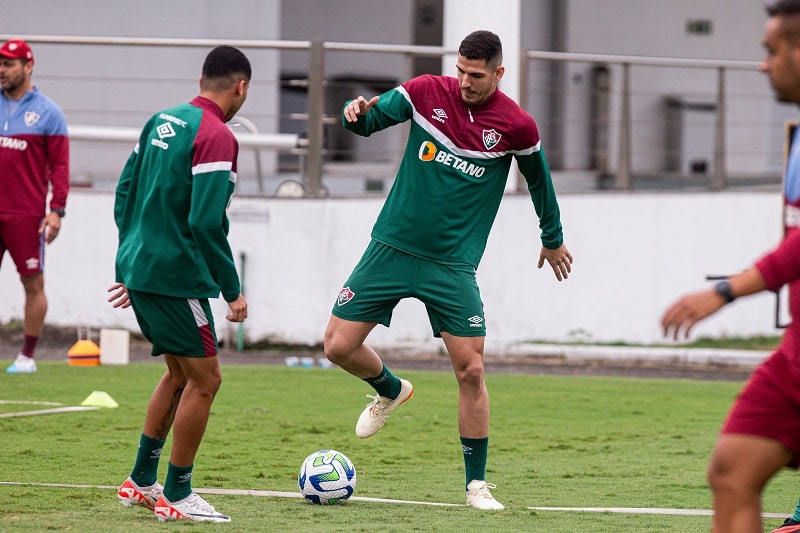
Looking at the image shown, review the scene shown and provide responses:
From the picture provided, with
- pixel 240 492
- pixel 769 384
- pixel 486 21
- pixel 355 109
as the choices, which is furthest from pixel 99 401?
pixel 486 21

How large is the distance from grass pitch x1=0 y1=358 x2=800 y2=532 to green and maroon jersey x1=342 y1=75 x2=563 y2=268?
136 cm

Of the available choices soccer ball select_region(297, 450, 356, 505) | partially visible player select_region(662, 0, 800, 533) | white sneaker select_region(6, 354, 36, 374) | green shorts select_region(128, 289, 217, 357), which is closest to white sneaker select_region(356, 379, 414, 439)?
soccer ball select_region(297, 450, 356, 505)

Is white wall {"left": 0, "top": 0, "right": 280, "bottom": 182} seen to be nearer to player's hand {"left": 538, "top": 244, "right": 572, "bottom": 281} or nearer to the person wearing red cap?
the person wearing red cap

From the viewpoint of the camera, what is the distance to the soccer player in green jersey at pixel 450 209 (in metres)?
6.70

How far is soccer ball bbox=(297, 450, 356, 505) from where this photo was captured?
6.39 m

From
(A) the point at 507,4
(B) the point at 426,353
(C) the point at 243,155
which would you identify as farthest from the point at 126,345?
(A) the point at 507,4

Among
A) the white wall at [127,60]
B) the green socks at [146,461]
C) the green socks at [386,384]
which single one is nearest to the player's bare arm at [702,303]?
the green socks at [146,461]

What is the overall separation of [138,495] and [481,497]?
1.67 meters

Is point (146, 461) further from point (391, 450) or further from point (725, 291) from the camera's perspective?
point (725, 291)

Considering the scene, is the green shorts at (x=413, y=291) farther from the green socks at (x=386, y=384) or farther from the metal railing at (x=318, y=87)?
the metal railing at (x=318, y=87)

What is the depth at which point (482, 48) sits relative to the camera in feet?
21.4

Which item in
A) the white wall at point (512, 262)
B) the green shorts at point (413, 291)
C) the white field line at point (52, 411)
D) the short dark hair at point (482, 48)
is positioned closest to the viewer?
A: the short dark hair at point (482, 48)

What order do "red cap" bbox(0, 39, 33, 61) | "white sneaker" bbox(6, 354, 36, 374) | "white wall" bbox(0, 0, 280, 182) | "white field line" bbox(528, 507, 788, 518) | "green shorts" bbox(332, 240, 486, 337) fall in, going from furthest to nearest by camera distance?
1. "white wall" bbox(0, 0, 280, 182)
2. "white sneaker" bbox(6, 354, 36, 374)
3. "red cap" bbox(0, 39, 33, 61)
4. "green shorts" bbox(332, 240, 486, 337)
5. "white field line" bbox(528, 507, 788, 518)

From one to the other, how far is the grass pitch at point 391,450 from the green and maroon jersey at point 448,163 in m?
1.36
